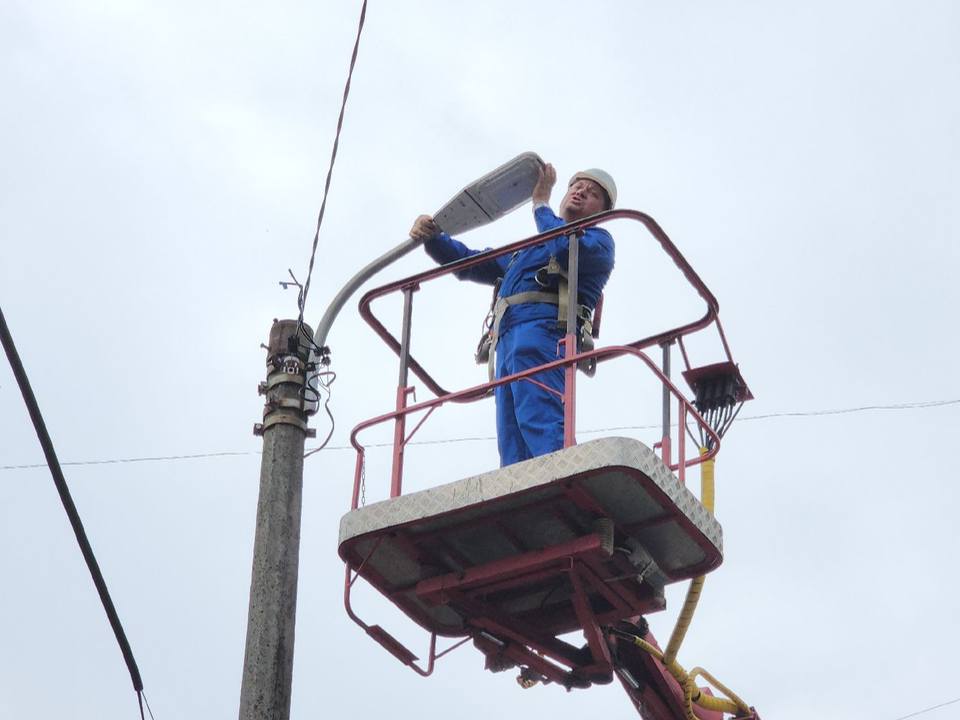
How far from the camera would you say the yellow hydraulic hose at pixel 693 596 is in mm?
8602

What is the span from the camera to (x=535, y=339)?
8422 mm

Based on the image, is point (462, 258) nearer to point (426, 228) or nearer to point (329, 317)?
point (426, 228)

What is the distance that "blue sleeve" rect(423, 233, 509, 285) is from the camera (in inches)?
359

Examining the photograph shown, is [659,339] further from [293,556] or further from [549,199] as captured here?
[293,556]

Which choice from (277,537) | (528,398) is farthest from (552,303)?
(277,537)

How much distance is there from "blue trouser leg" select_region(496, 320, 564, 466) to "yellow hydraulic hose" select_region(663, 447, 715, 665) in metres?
0.95

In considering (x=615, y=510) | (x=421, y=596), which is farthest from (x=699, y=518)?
(x=421, y=596)

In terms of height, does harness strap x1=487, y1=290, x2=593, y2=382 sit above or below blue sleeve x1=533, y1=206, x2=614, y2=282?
below

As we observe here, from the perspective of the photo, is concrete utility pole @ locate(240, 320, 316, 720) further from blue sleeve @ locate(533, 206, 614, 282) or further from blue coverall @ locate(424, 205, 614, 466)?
blue sleeve @ locate(533, 206, 614, 282)

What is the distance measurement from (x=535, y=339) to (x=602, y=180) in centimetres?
140

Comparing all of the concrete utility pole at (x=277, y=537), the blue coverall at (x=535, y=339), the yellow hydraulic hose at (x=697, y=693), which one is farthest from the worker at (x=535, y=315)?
the yellow hydraulic hose at (x=697, y=693)

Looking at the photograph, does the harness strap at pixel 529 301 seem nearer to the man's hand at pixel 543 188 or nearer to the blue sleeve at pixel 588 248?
the blue sleeve at pixel 588 248

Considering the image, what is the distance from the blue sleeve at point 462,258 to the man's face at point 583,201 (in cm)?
48

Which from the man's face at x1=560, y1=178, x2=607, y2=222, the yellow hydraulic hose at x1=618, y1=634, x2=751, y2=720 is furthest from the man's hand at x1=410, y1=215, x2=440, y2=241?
the yellow hydraulic hose at x1=618, y1=634, x2=751, y2=720
